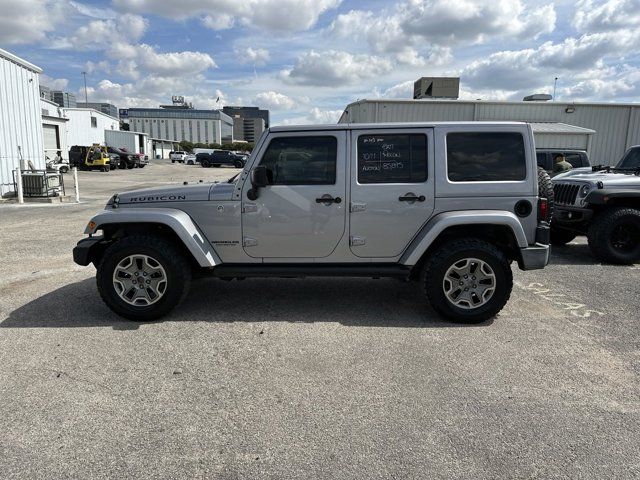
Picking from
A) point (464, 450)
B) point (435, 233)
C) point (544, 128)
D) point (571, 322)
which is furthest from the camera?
point (544, 128)

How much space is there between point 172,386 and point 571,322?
386 cm

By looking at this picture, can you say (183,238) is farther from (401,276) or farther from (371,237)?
(401,276)

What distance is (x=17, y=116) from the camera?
14469 millimetres

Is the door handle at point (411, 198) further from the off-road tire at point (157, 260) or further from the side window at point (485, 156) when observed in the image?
the off-road tire at point (157, 260)

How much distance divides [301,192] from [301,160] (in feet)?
1.05

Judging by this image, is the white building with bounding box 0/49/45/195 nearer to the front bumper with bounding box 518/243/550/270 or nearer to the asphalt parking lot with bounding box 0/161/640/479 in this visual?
the asphalt parking lot with bounding box 0/161/640/479

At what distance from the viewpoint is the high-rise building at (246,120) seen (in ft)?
524

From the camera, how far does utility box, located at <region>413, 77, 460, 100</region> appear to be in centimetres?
2509

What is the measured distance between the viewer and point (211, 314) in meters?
4.71

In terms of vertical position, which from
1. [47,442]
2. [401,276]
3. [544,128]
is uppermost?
[544,128]

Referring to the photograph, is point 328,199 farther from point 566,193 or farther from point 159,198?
point 566,193

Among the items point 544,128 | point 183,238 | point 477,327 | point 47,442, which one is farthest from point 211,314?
point 544,128

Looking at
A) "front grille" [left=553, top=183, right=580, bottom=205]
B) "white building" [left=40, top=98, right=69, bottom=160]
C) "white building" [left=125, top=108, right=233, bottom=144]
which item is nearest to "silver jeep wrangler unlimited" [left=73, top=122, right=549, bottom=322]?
"front grille" [left=553, top=183, right=580, bottom=205]

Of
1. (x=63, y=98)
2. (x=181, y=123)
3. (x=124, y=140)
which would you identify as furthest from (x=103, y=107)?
(x=124, y=140)
